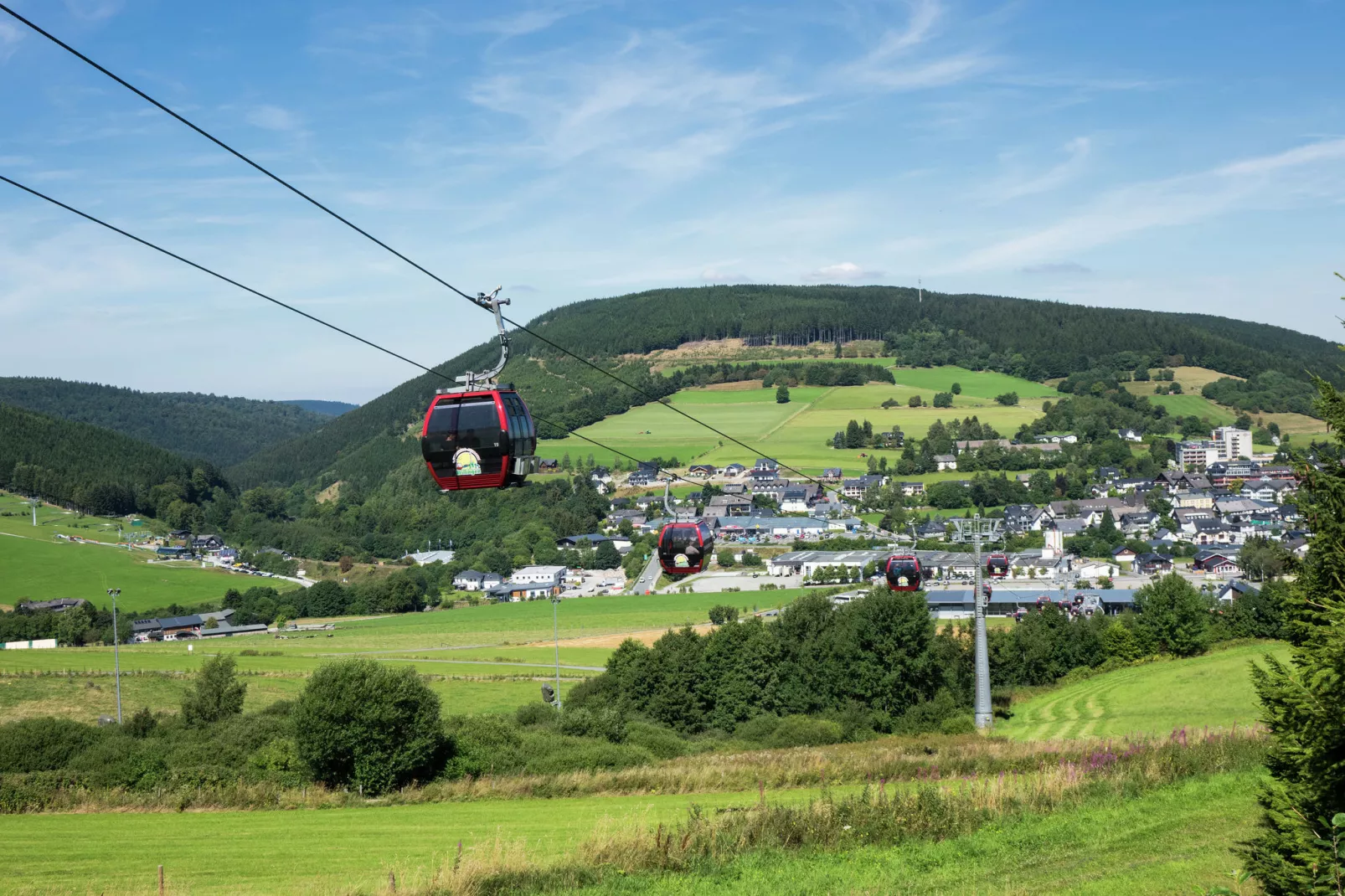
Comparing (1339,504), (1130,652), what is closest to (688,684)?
(1130,652)

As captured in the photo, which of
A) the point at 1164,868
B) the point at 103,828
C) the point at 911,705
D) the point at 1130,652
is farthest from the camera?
the point at 1130,652

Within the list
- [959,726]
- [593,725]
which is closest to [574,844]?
[593,725]

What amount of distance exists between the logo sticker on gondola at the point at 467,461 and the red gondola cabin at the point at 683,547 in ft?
50.8

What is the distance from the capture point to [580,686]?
183 feet

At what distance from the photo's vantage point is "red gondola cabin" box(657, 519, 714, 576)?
32.8 m

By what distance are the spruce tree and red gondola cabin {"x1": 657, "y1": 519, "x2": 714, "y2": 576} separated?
21.5m

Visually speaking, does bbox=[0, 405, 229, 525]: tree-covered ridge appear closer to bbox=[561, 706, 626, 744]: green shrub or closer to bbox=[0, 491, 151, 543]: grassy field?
bbox=[0, 491, 151, 543]: grassy field

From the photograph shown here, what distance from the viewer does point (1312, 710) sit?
9.87 metres

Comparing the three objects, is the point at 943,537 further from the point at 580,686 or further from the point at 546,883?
the point at 546,883

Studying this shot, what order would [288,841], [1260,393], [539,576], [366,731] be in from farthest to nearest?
1. [1260,393]
2. [539,576]
3. [366,731]
4. [288,841]

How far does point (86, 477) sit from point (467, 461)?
190316 millimetres

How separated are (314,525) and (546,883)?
171 meters

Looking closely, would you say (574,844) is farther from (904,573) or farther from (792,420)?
(792,420)

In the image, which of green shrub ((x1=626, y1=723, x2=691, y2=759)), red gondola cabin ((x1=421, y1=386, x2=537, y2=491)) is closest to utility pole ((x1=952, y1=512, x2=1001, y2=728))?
green shrub ((x1=626, y1=723, x2=691, y2=759))
